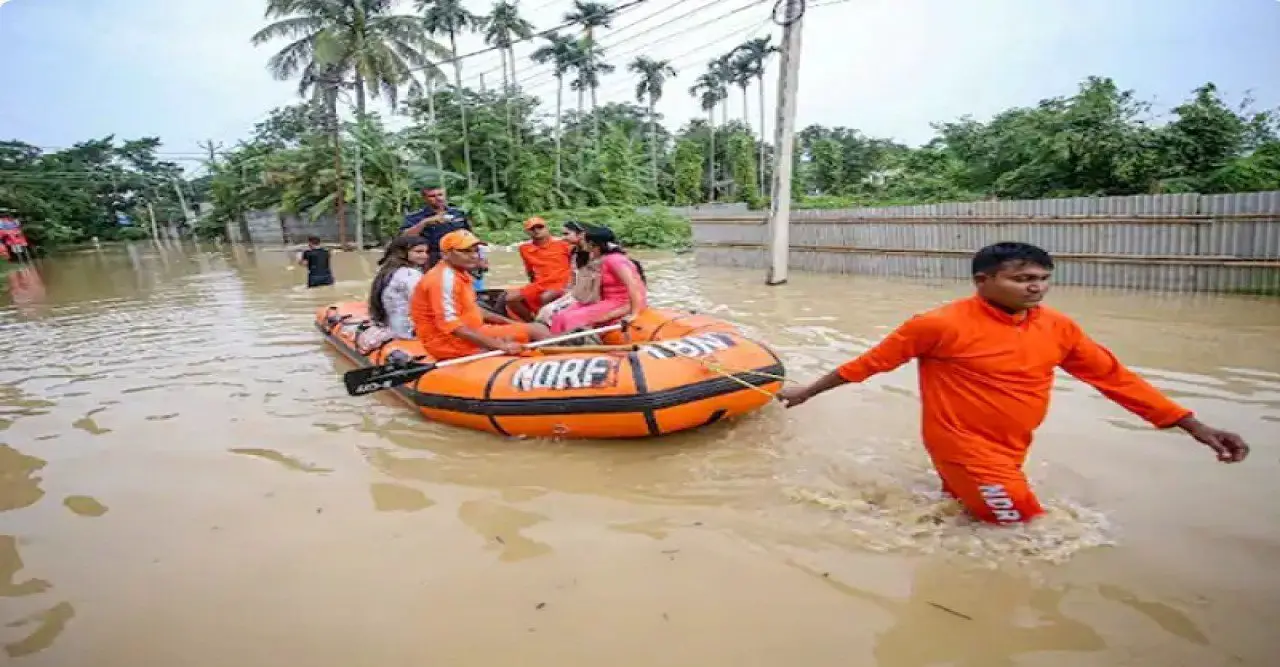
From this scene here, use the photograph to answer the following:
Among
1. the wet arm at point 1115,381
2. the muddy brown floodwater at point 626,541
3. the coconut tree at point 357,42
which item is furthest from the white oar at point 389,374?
the coconut tree at point 357,42

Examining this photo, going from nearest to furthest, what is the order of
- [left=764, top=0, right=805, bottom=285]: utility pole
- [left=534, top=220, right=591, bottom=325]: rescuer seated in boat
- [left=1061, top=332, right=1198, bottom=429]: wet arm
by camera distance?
[left=1061, top=332, right=1198, bottom=429]: wet arm
[left=534, top=220, right=591, bottom=325]: rescuer seated in boat
[left=764, top=0, right=805, bottom=285]: utility pole

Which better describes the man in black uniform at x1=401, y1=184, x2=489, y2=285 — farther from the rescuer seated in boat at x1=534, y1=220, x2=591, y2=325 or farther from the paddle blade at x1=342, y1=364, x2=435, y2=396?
the paddle blade at x1=342, y1=364, x2=435, y2=396

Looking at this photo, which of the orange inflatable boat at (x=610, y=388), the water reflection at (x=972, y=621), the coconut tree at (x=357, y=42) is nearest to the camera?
the water reflection at (x=972, y=621)

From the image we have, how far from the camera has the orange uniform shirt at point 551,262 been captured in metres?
6.79

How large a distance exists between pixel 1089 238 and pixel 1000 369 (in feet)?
25.8

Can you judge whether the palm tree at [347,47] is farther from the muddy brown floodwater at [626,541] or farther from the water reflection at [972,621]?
the water reflection at [972,621]

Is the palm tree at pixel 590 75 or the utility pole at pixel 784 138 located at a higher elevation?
the palm tree at pixel 590 75

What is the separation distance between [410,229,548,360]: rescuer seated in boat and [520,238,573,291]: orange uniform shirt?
2.04 metres

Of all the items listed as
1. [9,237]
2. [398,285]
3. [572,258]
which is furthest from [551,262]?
[9,237]

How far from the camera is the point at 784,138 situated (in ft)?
34.6

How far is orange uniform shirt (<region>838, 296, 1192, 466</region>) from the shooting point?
2.57m

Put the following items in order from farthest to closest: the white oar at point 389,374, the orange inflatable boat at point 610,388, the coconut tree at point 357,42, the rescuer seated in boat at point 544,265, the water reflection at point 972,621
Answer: the coconut tree at point 357,42, the rescuer seated in boat at point 544,265, the white oar at point 389,374, the orange inflatable boat at point 610,388, the water reflection at point 972,621

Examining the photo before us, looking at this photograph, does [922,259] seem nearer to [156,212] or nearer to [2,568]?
[2,568]

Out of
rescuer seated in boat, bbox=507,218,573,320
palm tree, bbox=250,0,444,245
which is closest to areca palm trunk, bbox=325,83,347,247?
palm tree, bbox=250,0,444,245
